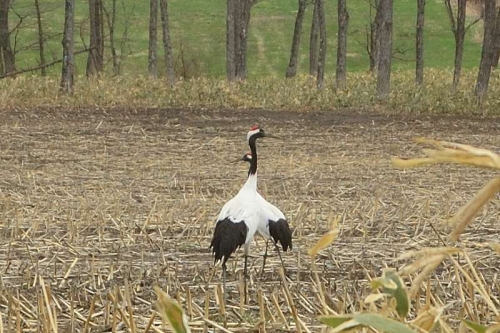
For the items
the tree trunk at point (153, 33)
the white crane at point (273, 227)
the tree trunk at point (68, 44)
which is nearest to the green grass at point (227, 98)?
the tree trunk at point (68, 44)

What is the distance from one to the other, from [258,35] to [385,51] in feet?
127

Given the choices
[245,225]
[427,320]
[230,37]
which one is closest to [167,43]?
[230,37]

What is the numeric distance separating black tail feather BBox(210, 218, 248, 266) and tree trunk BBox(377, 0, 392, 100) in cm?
1476

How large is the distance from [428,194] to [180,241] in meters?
3.32

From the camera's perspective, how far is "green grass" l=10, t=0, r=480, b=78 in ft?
170

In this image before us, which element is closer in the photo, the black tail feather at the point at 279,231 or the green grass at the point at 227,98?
the black tail feather at the point at 279,231

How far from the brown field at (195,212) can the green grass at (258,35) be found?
111ft

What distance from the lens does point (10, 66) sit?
2725cm

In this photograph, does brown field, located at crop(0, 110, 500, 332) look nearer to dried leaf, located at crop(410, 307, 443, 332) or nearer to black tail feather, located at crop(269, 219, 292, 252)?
black tail feather, located at crop(269, 219, 292, 252)

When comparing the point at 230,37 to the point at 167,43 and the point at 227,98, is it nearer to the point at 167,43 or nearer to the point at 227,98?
the point at 167,43

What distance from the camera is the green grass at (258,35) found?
5188 centimetres

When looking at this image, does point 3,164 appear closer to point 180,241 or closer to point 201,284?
point 180,241

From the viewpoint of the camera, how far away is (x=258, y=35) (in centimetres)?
5819

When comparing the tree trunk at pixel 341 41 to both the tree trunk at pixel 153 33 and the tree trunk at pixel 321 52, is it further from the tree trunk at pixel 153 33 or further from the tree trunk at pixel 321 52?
the tree trunk at pixel 153 33
